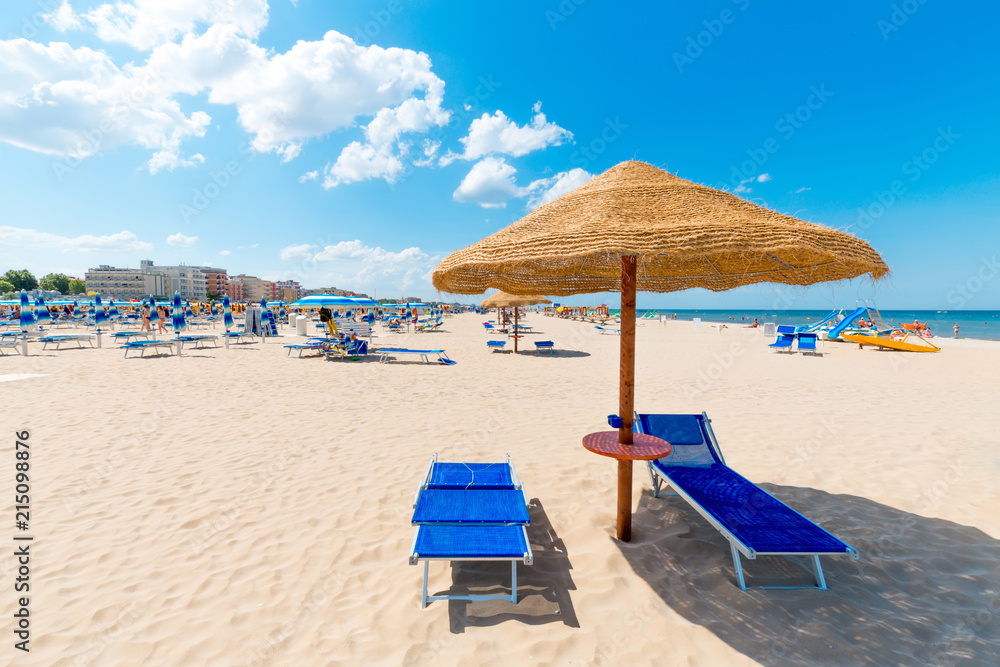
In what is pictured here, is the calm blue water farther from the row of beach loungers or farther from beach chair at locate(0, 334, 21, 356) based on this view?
beach chair at locate(0, 334, 21, 356)

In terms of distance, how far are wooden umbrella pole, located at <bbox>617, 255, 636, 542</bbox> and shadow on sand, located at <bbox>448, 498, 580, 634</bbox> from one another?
53cm

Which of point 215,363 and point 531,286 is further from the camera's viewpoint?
point 215,363

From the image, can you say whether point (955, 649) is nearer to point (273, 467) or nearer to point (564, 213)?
point (564, 213)

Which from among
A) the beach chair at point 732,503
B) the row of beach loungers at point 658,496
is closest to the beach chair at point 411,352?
the row of beach loungers at point 658,496

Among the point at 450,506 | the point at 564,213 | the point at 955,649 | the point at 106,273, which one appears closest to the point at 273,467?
the point at 450,506

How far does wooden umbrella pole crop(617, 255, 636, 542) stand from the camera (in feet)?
9.67

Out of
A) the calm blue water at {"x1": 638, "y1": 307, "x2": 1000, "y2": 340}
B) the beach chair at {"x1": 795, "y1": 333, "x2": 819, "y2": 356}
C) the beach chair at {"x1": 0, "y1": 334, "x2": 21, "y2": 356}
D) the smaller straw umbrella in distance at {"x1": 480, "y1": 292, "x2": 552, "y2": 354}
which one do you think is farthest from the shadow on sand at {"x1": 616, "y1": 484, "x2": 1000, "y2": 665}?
the calm blue water at {"x1": 638, "y1": 307, "x2": 1000, "y2": 340}

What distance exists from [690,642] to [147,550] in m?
3.63

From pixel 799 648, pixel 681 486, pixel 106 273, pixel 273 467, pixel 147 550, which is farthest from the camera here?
pixel 106 273

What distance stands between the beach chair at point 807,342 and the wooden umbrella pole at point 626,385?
51.3 ft

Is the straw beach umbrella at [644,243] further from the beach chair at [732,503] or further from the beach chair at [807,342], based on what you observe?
the beach chair at [807,342]

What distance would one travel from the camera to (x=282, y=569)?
2.64 meters

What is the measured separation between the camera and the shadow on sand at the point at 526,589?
2268 millimetres

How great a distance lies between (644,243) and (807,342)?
16.6 m
